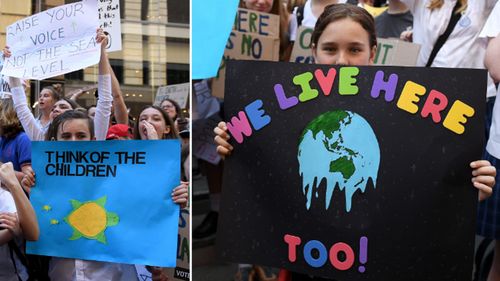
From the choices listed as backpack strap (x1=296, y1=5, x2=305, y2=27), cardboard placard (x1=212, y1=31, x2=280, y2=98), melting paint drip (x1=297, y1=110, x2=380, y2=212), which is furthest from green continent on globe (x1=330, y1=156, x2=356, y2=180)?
backpack strap (x1=296, y1=5, x2=305, y2=27)

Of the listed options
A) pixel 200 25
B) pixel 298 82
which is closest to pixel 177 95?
pixel 200 25

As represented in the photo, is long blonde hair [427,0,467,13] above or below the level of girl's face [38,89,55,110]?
above

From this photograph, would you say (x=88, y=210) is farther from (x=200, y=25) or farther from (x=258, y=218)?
(x=200, y=25)

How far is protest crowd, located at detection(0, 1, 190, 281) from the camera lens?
2695 mm

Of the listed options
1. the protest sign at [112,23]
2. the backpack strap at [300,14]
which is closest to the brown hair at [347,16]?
the protest sign at [112,23]

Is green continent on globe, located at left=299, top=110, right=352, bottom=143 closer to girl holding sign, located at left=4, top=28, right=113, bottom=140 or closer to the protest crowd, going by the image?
the protest crowd

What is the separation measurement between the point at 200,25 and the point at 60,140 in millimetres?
923

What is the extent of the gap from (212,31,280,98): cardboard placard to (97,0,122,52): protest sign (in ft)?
3.98

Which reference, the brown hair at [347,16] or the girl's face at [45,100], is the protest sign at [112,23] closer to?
the girl's face at [45,100]

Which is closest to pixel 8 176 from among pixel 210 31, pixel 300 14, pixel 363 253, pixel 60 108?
pixel 60 108

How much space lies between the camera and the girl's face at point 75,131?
113 inches

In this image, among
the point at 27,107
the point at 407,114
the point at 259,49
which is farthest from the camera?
the point at 259,49

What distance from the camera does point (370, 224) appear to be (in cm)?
211

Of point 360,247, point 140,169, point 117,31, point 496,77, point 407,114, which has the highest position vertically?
point 117,31
